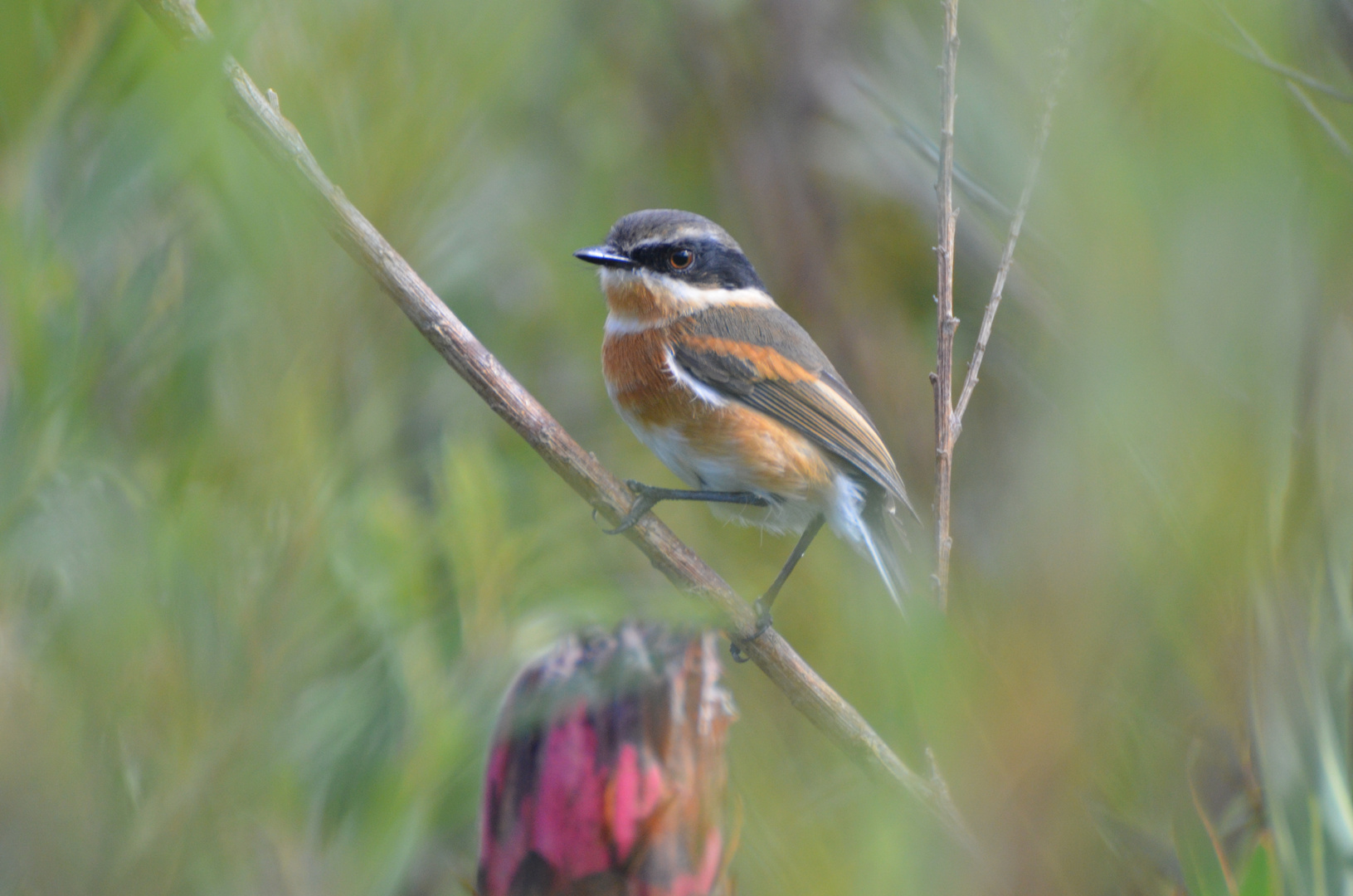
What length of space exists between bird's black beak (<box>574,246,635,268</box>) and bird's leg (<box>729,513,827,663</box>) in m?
0.67

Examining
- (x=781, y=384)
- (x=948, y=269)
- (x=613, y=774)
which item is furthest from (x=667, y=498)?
(x=613, y=774)

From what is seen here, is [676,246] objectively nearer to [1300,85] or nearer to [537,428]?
[537,428]

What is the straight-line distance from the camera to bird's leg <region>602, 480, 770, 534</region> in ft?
3.96

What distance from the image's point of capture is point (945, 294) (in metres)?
1.19

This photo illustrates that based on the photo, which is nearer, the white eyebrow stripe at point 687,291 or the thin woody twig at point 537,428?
the thin woody twig at point 537,428

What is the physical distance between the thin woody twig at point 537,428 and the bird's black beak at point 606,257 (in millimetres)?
761

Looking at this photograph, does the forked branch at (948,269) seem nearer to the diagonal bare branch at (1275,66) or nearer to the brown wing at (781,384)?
the diagonal bare branch at (1275,66)

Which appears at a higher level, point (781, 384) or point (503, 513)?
point (503, 513)

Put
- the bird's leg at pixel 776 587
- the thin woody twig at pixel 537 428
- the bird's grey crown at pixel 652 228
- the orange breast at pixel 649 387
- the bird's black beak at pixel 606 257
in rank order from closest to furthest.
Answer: the thin woody twig at pixel 537 428 → the bird's leg at pixel 776 587 → the bird's black beak at pixel 606 257 → the bird's grey crown at pixel 652 228 → the orange breast at pixel 649 387

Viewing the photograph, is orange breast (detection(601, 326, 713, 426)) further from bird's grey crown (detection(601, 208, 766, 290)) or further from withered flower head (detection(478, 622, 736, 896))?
withered flower head (detection(478, 622, 736, 896))

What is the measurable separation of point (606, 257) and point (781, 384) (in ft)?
1.72

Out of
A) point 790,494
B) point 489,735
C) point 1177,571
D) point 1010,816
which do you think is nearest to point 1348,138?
point 1177,571

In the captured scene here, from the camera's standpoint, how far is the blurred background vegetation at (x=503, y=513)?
1.31 feet

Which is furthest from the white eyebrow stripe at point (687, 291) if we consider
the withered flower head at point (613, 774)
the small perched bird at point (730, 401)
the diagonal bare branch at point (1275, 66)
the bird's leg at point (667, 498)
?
the diagonal bare branch at point (1275, 66)
